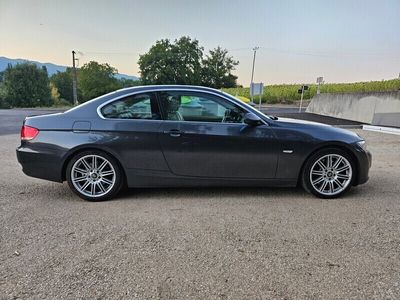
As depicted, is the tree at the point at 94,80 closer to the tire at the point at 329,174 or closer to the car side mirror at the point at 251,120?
the car side mirror at the point at 251,120

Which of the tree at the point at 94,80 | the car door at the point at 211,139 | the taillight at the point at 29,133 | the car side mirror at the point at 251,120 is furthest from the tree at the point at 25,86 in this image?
the car side mirror at the point at 251,120

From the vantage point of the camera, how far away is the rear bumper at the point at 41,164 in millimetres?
3756

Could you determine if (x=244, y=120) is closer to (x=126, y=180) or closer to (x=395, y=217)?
(x=126, y=180)

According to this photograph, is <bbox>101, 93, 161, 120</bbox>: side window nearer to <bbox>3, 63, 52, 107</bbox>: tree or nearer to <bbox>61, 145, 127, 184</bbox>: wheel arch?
<bbox>61, 145, 127, 184</bbox>: wheel arch

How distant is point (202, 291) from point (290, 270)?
0.73 m

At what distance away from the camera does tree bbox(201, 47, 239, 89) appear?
81.1 m

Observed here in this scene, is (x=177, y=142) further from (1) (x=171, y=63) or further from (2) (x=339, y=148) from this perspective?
(1) (x=171, y=63)

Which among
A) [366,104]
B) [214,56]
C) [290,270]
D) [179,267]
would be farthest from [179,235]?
[214,56]

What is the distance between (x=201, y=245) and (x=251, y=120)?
1740 millimetres

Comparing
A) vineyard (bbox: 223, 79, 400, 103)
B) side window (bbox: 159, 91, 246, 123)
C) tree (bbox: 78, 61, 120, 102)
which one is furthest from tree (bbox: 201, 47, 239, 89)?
side window (bbox: 159, 91, 246, 123)

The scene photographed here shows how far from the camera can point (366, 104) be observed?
14.2 metres

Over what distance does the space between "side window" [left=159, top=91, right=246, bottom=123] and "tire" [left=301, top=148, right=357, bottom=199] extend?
114 centimetres

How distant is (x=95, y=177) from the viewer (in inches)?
151

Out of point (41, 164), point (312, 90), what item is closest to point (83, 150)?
point (41, 164)
